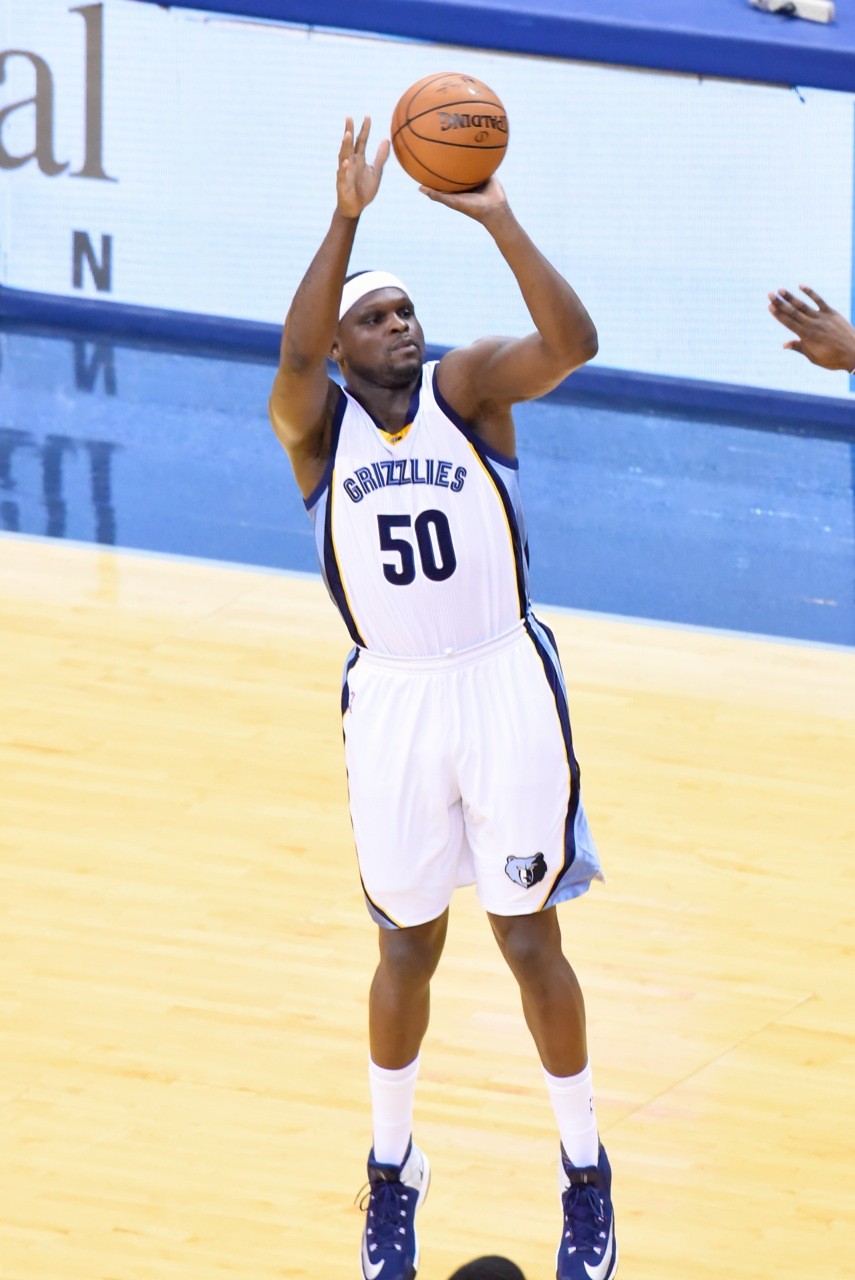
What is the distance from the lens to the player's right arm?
3.67 m

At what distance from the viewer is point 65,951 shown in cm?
520

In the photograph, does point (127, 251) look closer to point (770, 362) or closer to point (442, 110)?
point (770, 362)

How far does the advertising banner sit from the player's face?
21.0ft

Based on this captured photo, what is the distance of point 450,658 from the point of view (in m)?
3.87

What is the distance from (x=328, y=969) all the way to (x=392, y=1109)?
1.14m

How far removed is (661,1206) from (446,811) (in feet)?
3.26

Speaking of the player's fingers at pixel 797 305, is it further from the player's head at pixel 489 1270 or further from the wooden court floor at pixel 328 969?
the player's head at pixel 489 1270

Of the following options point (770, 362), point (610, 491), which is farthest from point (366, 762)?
point (770, 362)

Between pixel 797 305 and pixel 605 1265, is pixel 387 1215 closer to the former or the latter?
pixel 605 1265

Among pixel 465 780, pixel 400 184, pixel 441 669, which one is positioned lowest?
pixel 400 184

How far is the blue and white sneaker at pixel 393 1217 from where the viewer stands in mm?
3898

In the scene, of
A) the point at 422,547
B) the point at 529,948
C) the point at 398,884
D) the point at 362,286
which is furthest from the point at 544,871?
the point at 362,286

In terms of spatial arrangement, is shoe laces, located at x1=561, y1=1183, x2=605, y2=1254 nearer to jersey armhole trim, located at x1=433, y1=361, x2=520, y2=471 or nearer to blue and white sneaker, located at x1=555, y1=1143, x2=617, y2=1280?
blue and white sneaker, located at x1=555, y1=1143, x2=617, y2=1280

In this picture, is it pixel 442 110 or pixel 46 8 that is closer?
pixel 442 110
